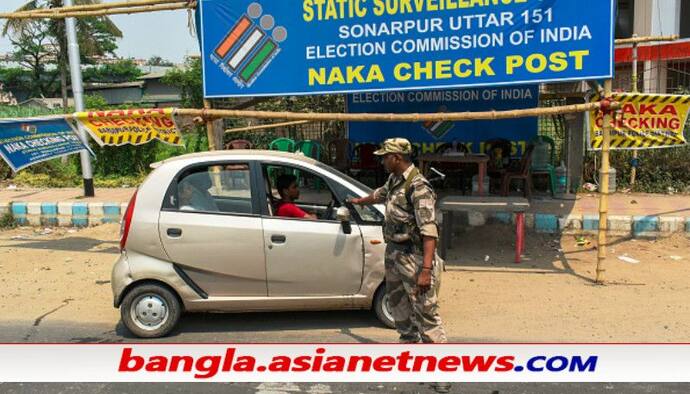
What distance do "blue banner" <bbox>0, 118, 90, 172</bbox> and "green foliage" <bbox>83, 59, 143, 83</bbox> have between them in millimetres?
40026

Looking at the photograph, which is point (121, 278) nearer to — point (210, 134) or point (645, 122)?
point (210, 134)

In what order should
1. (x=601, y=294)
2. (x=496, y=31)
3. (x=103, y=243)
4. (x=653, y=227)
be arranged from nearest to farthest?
(x=601, y=294), (x=496, y=31), (x=653, y=227), (x=103, y=243)

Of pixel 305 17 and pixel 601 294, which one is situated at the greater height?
pixel 305 17

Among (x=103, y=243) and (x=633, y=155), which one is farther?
(x=633, y=155)

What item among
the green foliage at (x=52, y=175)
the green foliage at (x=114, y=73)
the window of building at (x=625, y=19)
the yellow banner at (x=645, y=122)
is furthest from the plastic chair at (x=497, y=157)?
the green foliage at (x=114, y=73)

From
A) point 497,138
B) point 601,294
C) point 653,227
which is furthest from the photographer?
point 497,138

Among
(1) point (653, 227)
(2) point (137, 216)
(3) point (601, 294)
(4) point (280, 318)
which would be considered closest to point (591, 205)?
(1) point (653, 227)

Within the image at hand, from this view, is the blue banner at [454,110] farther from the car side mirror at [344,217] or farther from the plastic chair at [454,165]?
the car side mirror at [344,217]

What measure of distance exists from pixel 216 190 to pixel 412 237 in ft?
6.43

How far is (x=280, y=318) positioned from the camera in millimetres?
5699

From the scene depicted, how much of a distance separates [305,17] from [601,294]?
4723 mm

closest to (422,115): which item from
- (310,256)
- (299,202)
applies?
(299,202)

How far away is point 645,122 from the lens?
680cm

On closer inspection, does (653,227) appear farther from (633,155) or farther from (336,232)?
(336,232)
